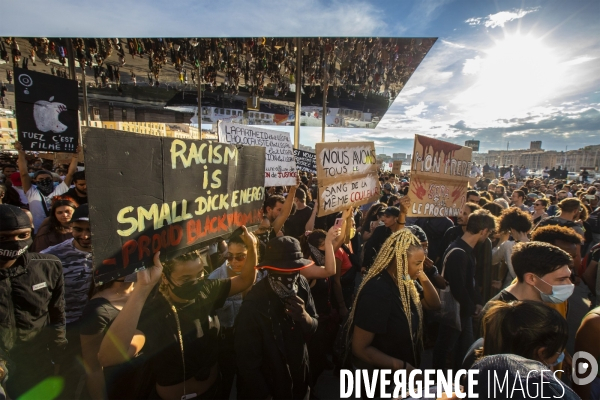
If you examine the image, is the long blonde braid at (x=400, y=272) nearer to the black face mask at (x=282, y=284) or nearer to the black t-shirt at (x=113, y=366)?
the black face mask at (x=282, y=284)

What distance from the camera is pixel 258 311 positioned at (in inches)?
81.8

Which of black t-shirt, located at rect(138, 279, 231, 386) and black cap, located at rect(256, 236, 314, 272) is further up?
black cap, located at rect(256, 236, 314, 272)

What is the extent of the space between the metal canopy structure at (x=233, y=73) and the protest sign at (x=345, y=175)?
5.46 metres

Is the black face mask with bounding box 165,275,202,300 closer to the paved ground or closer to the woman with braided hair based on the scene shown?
the woman with braided hair

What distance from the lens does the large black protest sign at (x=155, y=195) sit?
1.39m

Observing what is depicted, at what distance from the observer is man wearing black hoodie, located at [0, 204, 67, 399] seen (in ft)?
6.69

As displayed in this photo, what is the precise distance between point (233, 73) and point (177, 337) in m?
13.1

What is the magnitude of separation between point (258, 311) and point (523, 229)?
3249 mm

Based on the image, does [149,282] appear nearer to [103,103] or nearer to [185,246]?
[185,246]

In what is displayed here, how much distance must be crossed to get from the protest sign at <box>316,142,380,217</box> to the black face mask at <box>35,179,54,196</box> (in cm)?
514

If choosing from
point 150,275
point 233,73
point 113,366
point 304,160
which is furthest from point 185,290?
point 233,73

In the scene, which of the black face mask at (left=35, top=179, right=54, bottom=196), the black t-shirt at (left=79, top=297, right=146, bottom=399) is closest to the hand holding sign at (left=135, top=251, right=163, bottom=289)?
the black t-shirt at (left=79, top=297, right=146, bottom=399)

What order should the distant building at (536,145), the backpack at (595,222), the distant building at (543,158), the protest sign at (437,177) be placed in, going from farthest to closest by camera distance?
the distant building at (536,145), the distant building at (543,158), the backpack at (595,222), the protest sign at (437,177)

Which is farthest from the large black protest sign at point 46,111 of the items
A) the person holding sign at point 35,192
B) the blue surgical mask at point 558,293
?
the blue surgical mask at point 558,293
